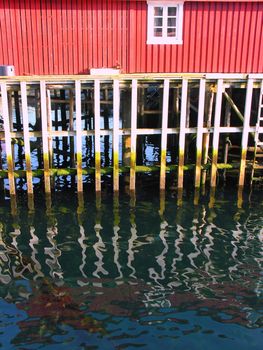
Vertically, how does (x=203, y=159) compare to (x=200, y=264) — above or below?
above

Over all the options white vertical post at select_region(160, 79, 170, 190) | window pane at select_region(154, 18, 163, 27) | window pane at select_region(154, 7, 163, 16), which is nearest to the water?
white vertical post at select_region(160, 79, 170, 190)

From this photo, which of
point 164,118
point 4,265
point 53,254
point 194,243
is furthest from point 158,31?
point 4,265

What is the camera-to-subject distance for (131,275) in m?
8.48

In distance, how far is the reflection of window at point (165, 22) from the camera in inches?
522

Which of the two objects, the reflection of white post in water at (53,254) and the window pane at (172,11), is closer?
the reflection of white post in water at (53,254)

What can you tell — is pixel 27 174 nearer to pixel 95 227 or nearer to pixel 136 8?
pixel 95 227

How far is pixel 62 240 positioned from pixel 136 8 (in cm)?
867

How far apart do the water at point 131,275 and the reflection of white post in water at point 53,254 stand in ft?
0.09

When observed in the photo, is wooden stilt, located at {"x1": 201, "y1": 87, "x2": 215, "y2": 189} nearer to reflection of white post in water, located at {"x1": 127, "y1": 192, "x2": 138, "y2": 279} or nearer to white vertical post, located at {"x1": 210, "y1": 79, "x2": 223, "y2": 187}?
white vertical post, located at {"x1": 210, "y1": 79, "x2": 223, "y2": 187}

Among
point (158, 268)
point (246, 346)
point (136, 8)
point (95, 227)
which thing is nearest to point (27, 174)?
point (95, 227)

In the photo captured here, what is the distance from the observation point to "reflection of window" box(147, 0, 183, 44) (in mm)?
13250

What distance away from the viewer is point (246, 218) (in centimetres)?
1179

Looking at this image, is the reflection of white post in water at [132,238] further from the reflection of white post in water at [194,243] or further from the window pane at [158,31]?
the window pane at [158,31]

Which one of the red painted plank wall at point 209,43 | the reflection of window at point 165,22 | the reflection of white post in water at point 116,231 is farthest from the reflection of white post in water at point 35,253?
the reflection of window at point 165,22
